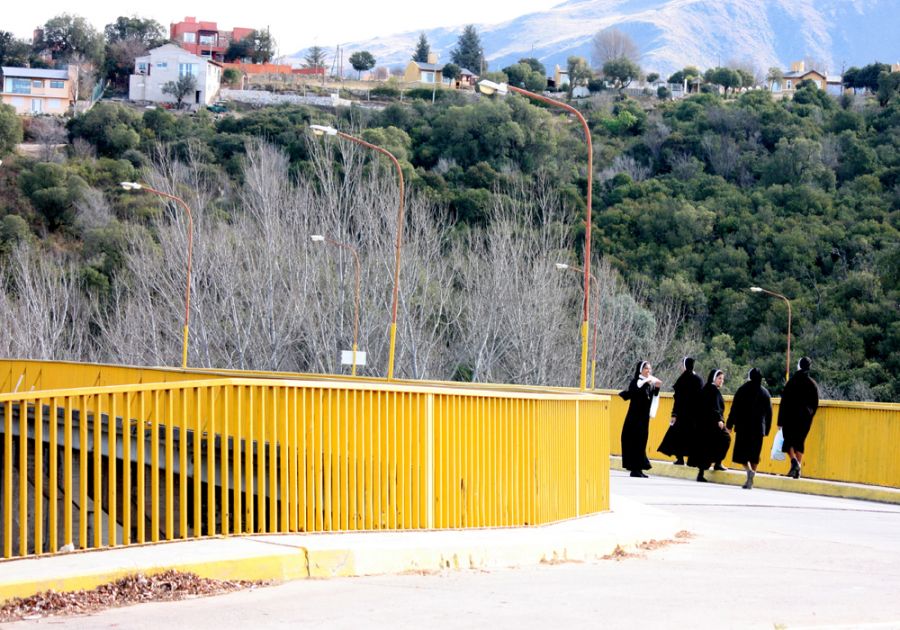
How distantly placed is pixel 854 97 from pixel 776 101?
6.25 m

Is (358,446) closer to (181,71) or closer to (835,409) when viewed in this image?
(835,409)

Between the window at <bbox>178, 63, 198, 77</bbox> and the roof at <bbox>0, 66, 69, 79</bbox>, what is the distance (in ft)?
46.5

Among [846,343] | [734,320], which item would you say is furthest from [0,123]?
[846,343]

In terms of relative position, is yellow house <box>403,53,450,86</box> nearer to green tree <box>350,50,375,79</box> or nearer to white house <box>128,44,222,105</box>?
green tree <box>350,50,375,79</box>

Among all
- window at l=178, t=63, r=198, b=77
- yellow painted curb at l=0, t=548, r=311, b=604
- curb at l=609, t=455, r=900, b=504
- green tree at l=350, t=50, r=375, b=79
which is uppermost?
green tree at l=350, t=50, r=375, b=79

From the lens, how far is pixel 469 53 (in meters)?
177

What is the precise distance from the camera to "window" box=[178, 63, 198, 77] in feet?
419

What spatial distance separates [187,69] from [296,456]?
12379 centimetres

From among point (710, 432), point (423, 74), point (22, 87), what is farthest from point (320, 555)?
point (423, 74)

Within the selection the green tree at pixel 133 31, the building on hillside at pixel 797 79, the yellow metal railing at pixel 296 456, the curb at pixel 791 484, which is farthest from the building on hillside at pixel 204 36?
the yellow metal railing at pixel 296 456

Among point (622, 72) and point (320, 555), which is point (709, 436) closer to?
point (320, 555)

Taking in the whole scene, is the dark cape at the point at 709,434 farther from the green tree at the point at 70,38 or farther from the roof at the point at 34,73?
the green tree at the point at 70,38

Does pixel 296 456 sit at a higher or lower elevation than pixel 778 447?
higher

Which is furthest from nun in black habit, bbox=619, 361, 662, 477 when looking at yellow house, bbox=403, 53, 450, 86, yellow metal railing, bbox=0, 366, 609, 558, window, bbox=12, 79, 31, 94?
yellow house, bbox=403, 53, 450, 86
